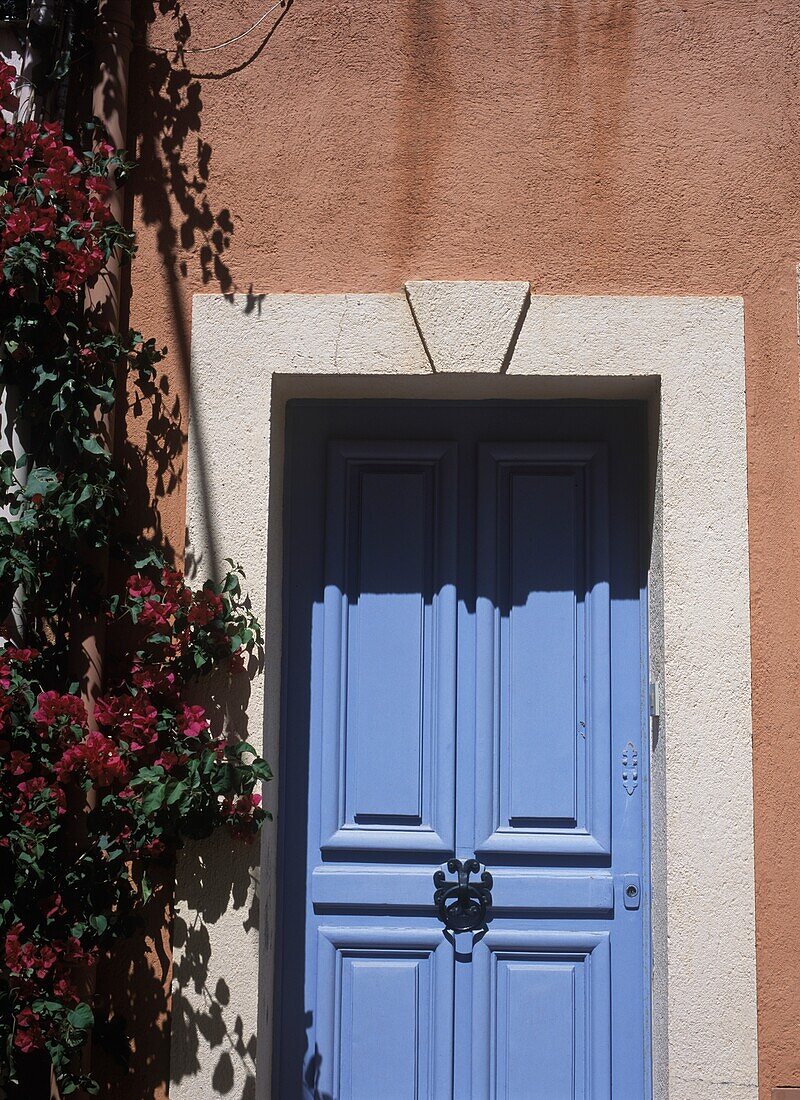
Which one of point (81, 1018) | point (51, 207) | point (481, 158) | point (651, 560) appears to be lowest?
point (81, 1018)

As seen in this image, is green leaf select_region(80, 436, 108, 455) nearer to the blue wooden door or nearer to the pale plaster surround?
the pale plaster surround

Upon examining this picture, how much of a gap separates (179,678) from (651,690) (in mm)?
1366

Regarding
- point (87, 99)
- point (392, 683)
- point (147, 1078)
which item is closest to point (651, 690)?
point (392, 683)

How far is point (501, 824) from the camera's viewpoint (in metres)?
3.30

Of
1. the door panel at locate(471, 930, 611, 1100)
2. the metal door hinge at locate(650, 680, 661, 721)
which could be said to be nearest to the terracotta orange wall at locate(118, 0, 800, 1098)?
the metal door hinge at locate(650, 680, 661, 721)

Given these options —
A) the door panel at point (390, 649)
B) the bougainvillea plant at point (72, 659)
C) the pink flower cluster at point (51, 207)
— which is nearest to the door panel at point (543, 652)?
the door panel at point (390, 649)

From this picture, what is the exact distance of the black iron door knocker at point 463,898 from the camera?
10.6ft

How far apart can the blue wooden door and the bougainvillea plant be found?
15.6 inches

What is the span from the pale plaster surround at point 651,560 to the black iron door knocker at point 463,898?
0.49m

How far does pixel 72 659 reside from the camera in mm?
3064

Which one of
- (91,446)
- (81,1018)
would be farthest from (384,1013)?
(91,446)

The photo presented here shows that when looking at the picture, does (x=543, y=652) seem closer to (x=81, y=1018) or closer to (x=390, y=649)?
(x=390, y=649)

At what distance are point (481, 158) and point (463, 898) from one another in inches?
85.4

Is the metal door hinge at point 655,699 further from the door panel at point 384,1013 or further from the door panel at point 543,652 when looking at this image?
the door panel at point 384,1013
